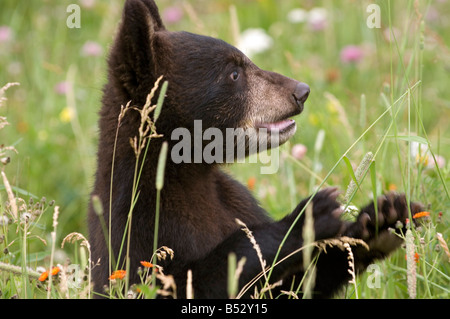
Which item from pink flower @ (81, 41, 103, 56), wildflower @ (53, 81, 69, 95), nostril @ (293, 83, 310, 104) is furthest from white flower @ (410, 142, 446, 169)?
pink flower @ (81, 41, 103, 56)

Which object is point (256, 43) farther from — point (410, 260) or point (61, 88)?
point (410, 260)

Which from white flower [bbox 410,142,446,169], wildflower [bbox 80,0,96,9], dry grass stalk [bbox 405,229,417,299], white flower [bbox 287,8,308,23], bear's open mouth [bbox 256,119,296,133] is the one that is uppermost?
wildflower [bbox 80,0,96,9]

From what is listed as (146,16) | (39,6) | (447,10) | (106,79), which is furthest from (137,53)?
(447,10)

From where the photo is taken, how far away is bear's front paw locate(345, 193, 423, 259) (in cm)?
323

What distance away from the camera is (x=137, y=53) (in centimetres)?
355

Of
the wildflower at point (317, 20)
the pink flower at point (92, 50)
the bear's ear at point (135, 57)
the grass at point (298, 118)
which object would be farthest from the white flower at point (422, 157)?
the pink flower at point (92, 50)

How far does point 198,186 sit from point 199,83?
52 cm

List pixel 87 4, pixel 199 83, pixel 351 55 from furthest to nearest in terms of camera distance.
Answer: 1. pixel 87 4
2. pixel 351 55
3. pixel 199 83

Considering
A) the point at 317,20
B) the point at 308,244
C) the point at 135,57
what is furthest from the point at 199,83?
the point at 317,20

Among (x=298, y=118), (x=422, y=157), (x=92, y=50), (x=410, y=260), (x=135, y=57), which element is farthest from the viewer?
(x=92, y=50)

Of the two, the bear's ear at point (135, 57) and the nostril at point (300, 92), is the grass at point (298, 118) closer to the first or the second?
the nostril at point (300, 92)

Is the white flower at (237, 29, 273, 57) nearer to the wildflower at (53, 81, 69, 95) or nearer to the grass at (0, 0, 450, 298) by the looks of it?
the grass at (0, 0, 450, 298)

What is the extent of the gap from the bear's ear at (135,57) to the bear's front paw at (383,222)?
1.18 m

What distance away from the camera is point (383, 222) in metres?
3.25
